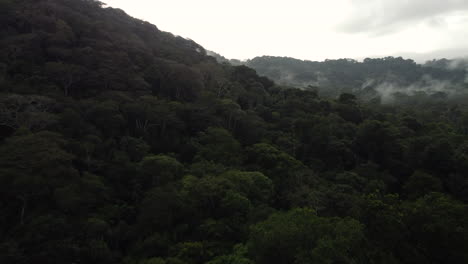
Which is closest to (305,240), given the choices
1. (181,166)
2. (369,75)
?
(181,166)

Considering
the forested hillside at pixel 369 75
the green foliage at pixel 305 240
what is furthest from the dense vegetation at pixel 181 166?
the forested hillside at pixel 369 75

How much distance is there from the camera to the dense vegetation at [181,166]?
10.9m

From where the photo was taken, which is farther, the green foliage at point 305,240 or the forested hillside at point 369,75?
the forested hillside at point 369,75

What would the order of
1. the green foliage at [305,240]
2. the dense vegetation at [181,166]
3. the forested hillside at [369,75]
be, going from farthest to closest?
the forested hillside at [369,75] → the dense vegetation at [181,166] → the green foliage at [305,240]

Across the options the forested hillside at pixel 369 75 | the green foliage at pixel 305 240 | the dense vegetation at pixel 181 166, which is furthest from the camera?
the forested hillside at pixel 369 75

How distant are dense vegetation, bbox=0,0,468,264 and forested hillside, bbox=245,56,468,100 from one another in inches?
2271

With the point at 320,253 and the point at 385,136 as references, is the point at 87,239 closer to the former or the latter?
the point at 320,253

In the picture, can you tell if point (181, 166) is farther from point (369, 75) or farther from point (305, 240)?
point (369, 75)

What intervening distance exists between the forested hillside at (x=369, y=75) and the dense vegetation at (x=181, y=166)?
189ft

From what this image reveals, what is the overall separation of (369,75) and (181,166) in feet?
369

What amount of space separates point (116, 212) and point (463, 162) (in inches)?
1067

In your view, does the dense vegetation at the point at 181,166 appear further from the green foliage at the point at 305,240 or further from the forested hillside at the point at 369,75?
the forested hillside at the point at 369,75

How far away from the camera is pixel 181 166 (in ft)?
68.2

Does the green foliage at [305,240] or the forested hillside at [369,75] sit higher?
the forested hillside at [369,75]
